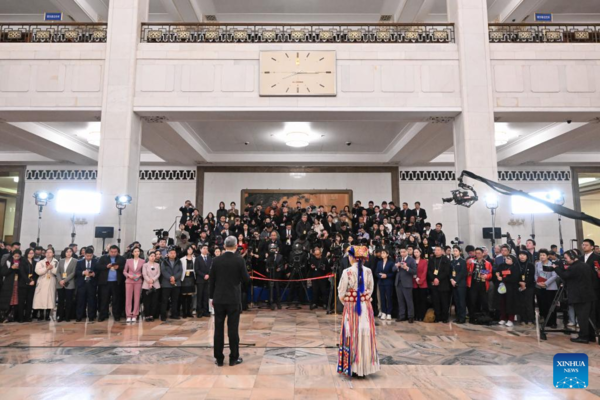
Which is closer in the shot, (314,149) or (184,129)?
(184,129)

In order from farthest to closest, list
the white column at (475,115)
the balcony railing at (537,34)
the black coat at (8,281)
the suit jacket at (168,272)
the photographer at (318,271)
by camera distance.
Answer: the balcony railing at (537,34) < the white column at (475,115) < the photographer at (318,271) < the suit jacket at (168,272) < the black coat at (8,281)

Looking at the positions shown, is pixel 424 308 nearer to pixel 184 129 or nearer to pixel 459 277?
pixel 459 277

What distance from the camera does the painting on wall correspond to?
18062 mm

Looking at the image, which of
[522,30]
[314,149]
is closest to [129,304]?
[314,149]

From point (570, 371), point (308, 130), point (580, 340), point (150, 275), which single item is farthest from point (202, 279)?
point (570, 371)

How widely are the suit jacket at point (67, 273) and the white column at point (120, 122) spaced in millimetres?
1299

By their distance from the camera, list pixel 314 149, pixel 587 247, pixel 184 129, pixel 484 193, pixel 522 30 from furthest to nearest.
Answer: pixel 314 149
pixel 184 129
pixel 522 30
pixel 484 193
pixel 587 247

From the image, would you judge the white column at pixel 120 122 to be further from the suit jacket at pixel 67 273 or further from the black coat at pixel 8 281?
the black coat at pixel 8 281

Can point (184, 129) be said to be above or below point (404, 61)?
below

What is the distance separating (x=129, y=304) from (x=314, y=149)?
10.5 metres

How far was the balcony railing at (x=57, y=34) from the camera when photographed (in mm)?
11195

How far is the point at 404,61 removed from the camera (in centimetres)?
1110

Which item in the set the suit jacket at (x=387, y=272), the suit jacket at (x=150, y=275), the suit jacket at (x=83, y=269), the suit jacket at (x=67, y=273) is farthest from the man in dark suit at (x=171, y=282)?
the suit jacket at (x=387, y=272)

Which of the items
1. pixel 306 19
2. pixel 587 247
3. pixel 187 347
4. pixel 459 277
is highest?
pixel 306 19
